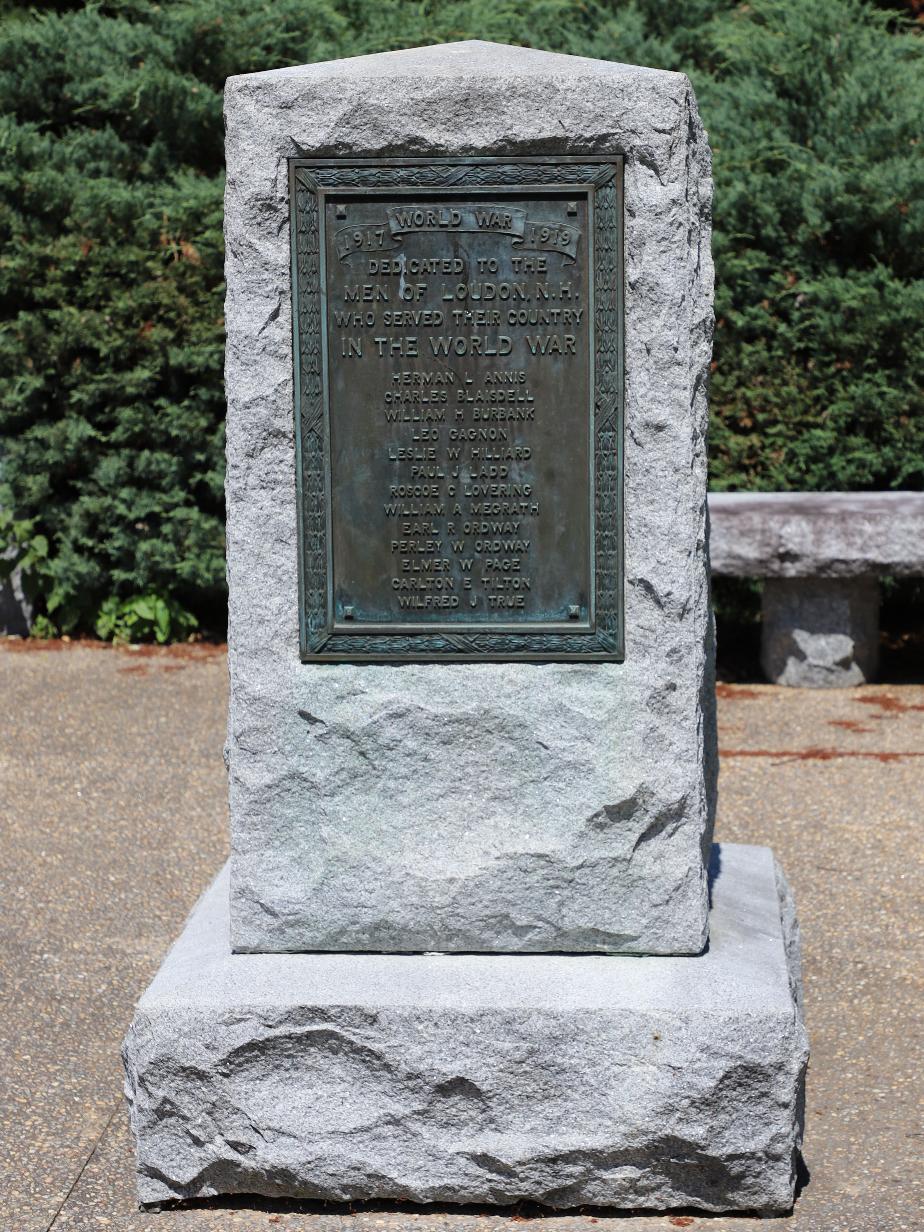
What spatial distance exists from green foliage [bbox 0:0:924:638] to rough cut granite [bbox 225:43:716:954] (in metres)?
4.77

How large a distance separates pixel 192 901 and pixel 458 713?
2.00 m

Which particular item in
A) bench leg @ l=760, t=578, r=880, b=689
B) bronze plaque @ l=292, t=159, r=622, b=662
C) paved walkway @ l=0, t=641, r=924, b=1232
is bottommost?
paved walkway @ l=0, t=641, r=924, b=1232

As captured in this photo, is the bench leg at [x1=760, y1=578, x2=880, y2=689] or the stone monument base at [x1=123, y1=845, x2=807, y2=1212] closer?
the stone monument base at [x1=123, y1=845, x2=807, y2=1212]

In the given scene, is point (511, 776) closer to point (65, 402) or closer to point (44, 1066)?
point (44, 1066)

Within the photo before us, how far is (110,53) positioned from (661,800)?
261 inches

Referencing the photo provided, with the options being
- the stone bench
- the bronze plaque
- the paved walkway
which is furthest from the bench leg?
the bronze plaque

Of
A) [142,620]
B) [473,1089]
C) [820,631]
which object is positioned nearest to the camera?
[473,1089]

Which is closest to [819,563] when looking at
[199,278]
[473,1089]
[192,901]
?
[199,278]

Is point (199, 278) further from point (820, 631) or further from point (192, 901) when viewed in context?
point (192, 901)

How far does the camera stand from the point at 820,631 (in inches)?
302

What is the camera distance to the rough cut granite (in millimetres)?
3312

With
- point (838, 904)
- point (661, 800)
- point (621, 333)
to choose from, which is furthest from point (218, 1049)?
point (838, 904)

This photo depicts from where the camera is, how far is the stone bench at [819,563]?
7.30m

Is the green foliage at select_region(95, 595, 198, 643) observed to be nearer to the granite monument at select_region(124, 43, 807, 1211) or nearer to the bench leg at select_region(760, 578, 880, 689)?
the bench leg at select_region(760, 578, 880, 689)
